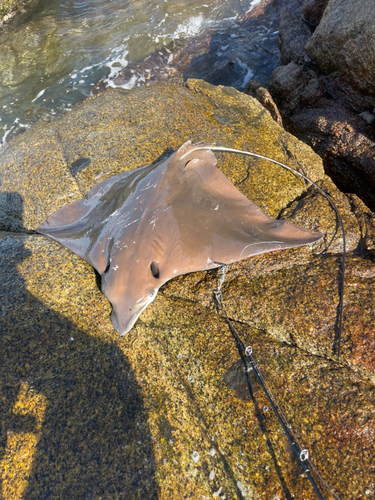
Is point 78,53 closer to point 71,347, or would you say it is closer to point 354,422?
point 71,347

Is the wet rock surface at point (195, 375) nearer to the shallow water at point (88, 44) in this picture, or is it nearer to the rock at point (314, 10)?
the rock at point (314, 10)

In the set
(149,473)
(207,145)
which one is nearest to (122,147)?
(207,145)

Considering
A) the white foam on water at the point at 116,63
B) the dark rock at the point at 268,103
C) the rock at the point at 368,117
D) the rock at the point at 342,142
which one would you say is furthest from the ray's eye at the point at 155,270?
the white foam on water at the point at 116,63

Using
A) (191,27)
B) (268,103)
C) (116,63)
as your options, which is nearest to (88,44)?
(116,63)

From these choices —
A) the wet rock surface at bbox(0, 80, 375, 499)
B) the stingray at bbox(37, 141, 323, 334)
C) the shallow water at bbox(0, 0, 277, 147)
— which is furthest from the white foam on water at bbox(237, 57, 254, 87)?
the stingray at bbox(37, 141, 323, 334)

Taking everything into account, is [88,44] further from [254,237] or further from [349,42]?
[254,237]

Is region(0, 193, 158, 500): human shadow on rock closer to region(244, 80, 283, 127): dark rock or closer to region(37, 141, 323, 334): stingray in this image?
region(37, 141, 323, 334): stingray
